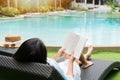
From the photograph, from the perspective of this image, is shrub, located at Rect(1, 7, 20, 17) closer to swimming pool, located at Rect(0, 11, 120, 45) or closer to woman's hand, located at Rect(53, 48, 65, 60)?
swimming pool, located at Rect(0, 11, 120, 45)

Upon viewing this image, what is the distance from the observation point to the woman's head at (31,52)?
2.20 m

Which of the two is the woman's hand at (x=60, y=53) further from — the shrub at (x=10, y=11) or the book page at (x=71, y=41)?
the shrub at (x=10, y=11)

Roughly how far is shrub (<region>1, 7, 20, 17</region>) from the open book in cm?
473

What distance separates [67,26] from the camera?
842 centimetres

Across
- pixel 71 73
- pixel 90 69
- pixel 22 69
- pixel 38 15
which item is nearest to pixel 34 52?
pixel 22 69

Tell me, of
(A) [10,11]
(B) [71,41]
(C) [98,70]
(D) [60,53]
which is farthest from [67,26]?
(B) [71,41]

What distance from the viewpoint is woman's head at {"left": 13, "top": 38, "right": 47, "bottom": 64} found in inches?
86.7

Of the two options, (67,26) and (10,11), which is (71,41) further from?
(67,26)

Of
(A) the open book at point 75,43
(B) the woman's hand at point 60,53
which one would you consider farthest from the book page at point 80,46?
(B) the woman's hand at point 60,53

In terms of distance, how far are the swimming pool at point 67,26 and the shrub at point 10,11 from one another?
21 cm

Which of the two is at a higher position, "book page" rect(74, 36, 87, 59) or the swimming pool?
"book page" rect(74, 36, 87, 59)

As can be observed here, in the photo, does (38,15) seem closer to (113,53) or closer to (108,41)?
(108,41)

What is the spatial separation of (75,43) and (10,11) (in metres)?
4.91

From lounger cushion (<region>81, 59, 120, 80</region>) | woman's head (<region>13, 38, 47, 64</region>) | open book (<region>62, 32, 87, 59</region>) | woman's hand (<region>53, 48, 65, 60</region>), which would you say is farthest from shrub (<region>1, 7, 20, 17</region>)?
woman's head (<region>13, 38, 47, 64</region>)
